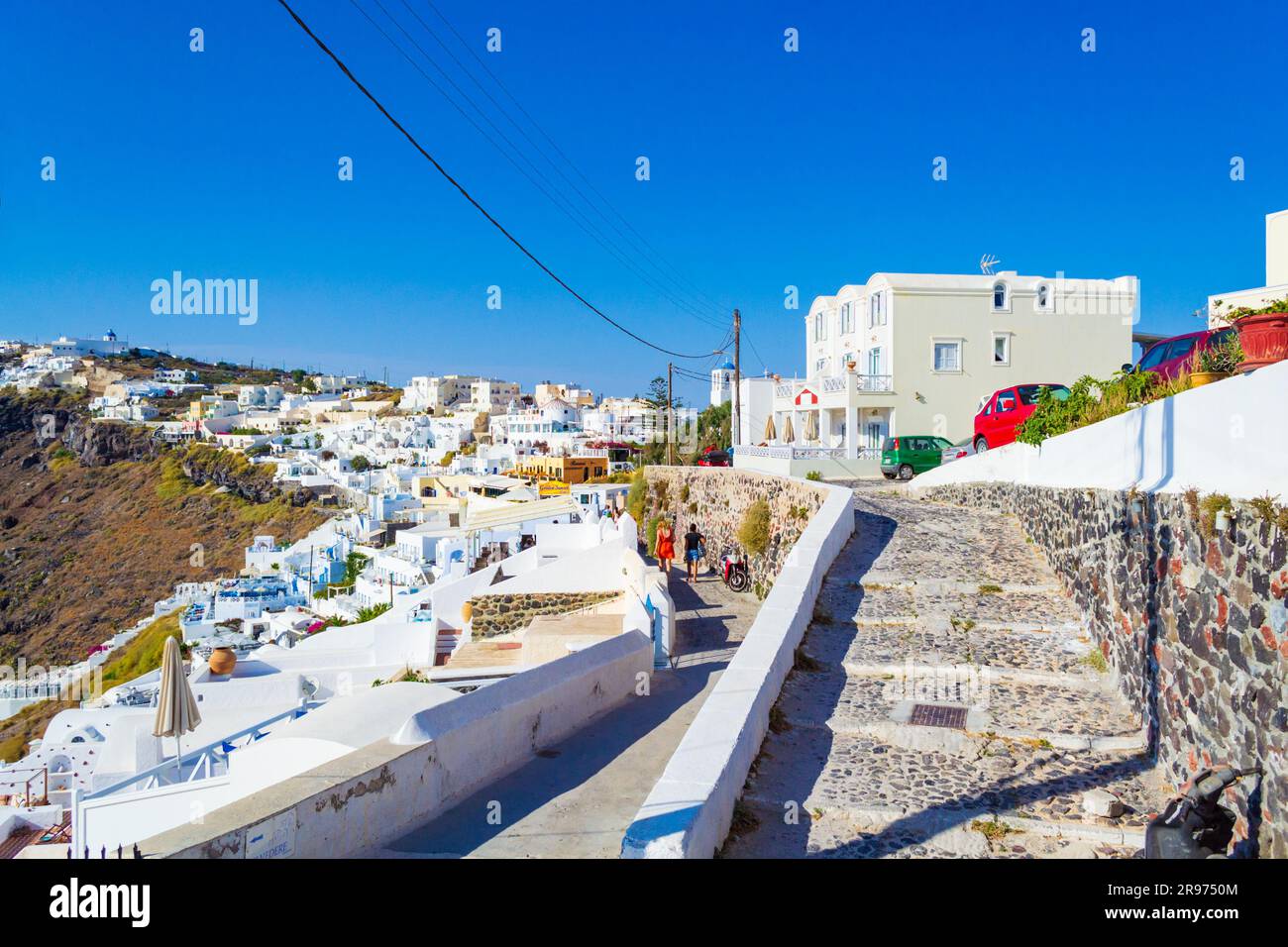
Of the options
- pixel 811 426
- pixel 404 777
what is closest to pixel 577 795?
pixel 404 777

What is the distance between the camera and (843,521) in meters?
11.1

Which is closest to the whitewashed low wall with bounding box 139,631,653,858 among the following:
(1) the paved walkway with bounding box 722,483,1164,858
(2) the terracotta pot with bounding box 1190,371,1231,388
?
(1) the paved walkway with bounding box 722,483,1164,858

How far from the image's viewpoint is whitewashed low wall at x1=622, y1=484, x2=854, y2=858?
3723 mm

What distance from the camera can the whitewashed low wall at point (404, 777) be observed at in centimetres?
436

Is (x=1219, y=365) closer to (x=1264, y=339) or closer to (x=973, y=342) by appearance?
(x=1264, y=339)

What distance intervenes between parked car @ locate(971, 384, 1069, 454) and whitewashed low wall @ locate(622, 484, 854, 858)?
920 centimetres

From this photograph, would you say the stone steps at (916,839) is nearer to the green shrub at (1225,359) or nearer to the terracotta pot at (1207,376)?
the terracotta pot at (1207,376)

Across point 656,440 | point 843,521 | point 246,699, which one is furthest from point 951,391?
point 656,440

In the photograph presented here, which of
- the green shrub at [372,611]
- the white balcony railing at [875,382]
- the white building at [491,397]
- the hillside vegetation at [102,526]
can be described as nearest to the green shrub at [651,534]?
Answer: the white balcony railing at [875,382]

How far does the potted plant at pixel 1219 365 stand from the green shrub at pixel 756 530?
10.3 m

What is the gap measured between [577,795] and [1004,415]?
42.5 feet

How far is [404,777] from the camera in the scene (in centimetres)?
548
